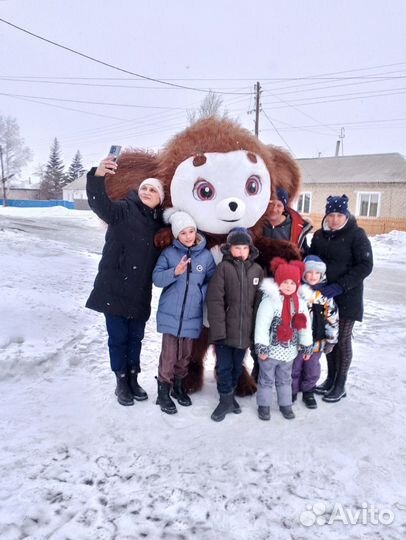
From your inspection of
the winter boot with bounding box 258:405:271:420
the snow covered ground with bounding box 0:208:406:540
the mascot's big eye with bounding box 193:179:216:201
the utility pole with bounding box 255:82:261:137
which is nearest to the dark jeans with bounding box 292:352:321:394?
the snow covered ground with bounding box 0:208:406:540

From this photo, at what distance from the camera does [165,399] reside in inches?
116

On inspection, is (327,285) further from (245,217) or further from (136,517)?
(136,517)

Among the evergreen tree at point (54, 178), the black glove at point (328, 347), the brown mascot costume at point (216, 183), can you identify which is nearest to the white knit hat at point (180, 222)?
the brown mascot costume at point (216, 183)

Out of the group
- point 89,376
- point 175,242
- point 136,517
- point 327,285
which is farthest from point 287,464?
point 89,376

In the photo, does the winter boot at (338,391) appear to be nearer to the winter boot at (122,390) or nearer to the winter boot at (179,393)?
the winter boot at (179,393)

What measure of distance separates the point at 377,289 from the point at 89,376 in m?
6.32

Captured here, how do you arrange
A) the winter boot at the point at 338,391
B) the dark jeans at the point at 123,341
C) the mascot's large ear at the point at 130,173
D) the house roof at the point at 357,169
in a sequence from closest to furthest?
the dark jeans at the point at 123,341, the winter boot at the point at 338,391, the mascot's large ear at the point at 130,173, the house roof at the point at 357,169

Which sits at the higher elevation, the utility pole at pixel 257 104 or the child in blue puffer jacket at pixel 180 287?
the utility pole at pixel 257 104

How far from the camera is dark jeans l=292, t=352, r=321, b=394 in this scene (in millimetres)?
3057

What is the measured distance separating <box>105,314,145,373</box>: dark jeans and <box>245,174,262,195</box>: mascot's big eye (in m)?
1.31

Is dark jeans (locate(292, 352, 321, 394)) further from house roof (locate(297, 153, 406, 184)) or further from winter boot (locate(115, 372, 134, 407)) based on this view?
house roof (locate(297, 153, 406, 184))

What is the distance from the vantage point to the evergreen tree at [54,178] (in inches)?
1955

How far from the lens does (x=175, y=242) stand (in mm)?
2869

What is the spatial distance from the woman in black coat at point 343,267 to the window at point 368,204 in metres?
20.8
